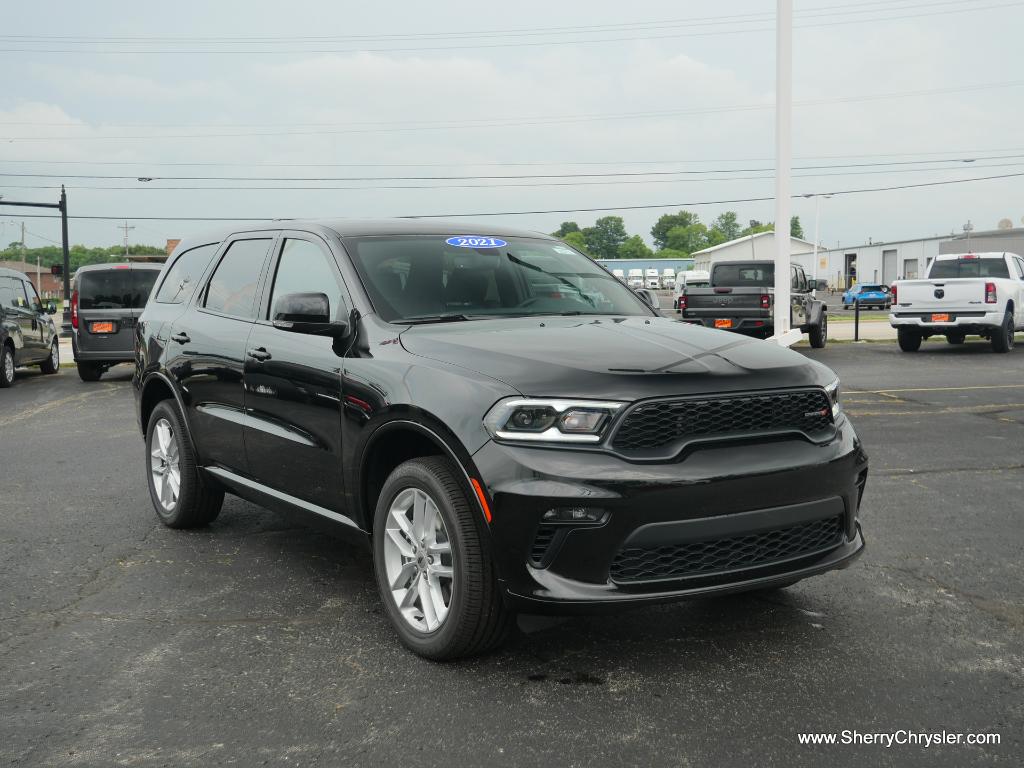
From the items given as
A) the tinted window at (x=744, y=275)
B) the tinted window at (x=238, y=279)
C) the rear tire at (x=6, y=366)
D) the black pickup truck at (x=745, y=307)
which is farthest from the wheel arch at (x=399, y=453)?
the tinted window at (x=744, y=275)

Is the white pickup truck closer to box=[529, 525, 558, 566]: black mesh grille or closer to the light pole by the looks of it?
the light pole

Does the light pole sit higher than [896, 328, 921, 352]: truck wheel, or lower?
higher

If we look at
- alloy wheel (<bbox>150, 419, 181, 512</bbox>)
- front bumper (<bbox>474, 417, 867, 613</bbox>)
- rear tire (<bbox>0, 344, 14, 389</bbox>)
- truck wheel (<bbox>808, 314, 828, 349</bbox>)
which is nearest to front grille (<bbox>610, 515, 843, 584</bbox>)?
front bumper (<bbox>474, 417, 867, 613</bbox>)

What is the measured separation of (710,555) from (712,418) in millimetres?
478

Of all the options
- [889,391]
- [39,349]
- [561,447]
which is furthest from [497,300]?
[39,349]

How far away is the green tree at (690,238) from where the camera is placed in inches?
7318

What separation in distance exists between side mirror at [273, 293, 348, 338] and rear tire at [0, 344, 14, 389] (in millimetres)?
13168

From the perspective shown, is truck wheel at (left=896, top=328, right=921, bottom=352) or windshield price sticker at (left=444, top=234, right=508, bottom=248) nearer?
windshield price sticker at (left=444, top=234, right=508, bottom=248)

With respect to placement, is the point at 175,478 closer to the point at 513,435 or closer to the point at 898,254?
the point at 513,435

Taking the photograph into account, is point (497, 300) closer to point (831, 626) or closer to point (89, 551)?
point (831, 626)

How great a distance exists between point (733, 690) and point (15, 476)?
650 centimetres

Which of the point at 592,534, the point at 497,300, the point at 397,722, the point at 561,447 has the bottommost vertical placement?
the point at 397,722

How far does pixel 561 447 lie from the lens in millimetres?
3506

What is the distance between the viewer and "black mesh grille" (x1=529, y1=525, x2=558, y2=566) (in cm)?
347
